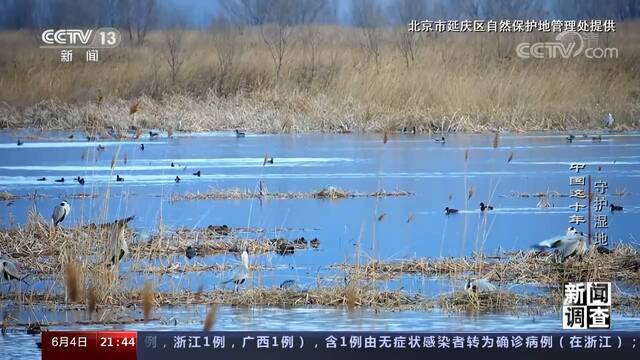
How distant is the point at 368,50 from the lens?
5.64 metres

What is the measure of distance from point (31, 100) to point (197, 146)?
62cm

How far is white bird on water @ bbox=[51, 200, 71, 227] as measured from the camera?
5395mm

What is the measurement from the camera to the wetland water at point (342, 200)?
5305 mm

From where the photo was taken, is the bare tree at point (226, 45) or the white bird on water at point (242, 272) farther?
the bare tree at point (226, 45)

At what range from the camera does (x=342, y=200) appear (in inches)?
211

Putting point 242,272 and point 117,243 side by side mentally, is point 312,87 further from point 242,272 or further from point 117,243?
point 117,243

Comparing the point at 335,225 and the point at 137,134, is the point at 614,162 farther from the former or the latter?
the point at 137,134

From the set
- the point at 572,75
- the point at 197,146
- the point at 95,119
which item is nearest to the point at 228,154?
the point at 197,146

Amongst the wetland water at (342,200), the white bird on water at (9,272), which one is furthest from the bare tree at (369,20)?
the white bird on water at (9,272)

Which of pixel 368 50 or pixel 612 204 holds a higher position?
pixel 368 50

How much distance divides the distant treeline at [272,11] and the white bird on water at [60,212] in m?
0.63

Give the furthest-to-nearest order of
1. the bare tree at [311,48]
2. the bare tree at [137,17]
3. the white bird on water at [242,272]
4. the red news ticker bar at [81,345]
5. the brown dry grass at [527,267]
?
the bare tree at [311,48]
the bare tree at [137,17]
the white bird on water at [242,272]
the brown dry grass at [527,267]
the red news ticker bar at [81,345]

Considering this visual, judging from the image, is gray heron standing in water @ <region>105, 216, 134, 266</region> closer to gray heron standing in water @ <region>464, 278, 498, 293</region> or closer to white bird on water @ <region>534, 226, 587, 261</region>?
gray heron standing in water @ <region>464, 278, 498, 293</region>

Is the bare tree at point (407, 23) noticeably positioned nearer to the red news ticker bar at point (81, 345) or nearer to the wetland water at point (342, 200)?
the wetland water at point (342, 200)
